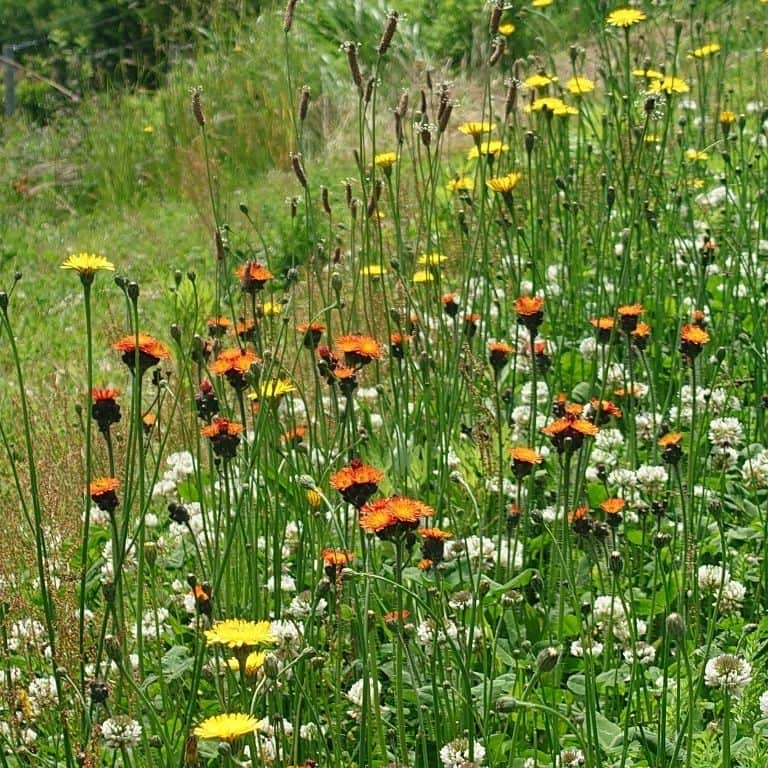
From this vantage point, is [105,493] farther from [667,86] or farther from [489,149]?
[667,86]

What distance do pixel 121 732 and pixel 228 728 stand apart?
350 mm

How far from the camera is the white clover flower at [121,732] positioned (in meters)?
1.57

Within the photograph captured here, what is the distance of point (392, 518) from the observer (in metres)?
1.51

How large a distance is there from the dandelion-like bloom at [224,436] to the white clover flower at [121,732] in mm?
442

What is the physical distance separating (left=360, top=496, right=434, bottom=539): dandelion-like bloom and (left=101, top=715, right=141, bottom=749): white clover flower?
1.32ft

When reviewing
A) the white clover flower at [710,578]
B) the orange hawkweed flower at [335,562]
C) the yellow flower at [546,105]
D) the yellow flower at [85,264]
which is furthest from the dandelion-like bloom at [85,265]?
the yellow flower at [546,105]

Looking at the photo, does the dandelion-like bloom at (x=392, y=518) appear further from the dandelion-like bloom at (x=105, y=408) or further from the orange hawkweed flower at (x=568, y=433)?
the dandelion-like bloom at (x=105, y=408)

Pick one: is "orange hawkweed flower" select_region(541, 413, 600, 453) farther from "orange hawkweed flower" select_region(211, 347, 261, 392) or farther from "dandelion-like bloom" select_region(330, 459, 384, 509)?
"orange hawkweed flower" select_region(211, 347, 261, 392)

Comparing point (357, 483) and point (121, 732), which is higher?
point (357, 483)

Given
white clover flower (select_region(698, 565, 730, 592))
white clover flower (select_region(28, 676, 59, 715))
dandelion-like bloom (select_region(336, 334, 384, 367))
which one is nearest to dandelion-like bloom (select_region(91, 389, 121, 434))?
dandelion-like bloom (select_region(336, 334, 384, 367))

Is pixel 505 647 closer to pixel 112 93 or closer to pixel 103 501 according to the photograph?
pixel 103 501

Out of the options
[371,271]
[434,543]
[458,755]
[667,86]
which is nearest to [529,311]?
[434,543]

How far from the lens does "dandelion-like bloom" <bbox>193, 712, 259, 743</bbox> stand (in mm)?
1277

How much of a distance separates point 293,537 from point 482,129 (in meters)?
0.89
